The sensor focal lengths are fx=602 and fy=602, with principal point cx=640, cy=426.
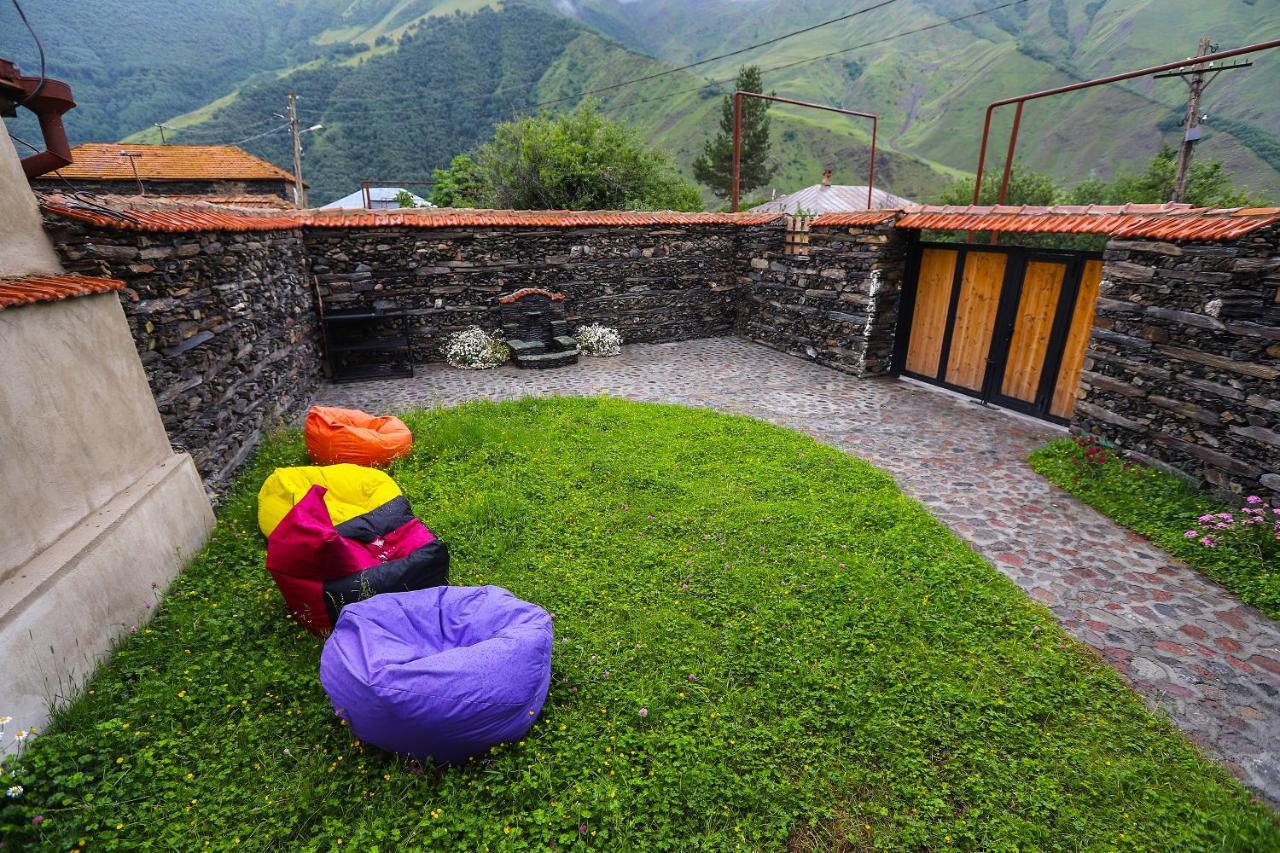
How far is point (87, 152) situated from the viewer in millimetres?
22734

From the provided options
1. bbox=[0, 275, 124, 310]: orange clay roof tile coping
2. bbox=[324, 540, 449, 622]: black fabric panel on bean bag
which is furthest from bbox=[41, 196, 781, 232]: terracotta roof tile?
bbox=[324, 540, 449, 622]: black fabric panel on bean bag

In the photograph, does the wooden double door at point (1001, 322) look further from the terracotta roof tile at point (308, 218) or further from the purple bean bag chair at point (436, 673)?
the purple bean bag chair at point (436, 673)

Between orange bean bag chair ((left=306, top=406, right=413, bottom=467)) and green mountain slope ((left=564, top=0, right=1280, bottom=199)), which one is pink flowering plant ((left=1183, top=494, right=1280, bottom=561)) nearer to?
orange bean bag chair ((left=306, top=406, right=413, bottom=467))

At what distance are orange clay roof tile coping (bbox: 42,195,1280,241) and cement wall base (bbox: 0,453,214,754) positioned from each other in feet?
7.61

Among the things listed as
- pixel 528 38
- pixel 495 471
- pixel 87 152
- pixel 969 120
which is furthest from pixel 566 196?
pixel 969 120

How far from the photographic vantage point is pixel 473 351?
484 inches

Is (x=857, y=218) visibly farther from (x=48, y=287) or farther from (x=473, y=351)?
(x=48, y=287)

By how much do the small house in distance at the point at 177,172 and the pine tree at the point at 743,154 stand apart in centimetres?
2724

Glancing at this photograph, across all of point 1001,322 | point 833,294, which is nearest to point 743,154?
point 833,294

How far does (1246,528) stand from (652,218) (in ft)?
37.0

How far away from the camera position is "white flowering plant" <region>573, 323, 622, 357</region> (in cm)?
1324

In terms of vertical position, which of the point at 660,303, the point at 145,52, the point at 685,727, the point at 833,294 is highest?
the point at 145,52

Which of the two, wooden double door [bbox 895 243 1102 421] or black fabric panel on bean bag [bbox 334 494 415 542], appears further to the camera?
wooden double door [bbox 895 243 1102 421]

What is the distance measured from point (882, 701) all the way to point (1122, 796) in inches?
50.5
